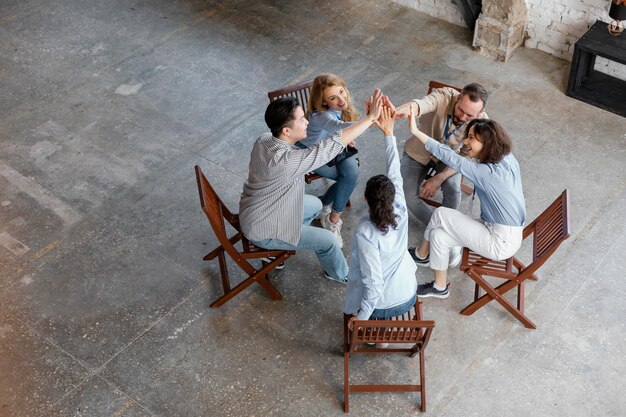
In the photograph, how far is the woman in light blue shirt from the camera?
4.77 m

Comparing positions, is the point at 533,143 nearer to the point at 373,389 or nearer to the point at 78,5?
the point at 373,389

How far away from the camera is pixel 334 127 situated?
5410 mm

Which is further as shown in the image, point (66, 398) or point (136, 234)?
point (136, 234)

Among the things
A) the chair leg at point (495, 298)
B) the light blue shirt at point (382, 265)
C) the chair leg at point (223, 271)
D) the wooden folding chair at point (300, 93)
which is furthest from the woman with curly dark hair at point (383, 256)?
the wooden folding chair at point (300, 93)

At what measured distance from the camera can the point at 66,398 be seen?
498 centimetres

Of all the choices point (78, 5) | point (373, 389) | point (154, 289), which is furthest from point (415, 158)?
point (78, 5)

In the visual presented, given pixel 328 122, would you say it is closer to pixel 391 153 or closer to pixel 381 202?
pixel 391 153

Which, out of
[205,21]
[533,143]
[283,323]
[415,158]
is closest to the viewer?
[283,323]

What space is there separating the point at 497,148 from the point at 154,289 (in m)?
2.68

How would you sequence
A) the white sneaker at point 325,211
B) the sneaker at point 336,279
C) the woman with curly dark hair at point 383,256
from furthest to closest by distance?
the white sneaker at point 325,211 < the sneaker at point 336,279 < the woman with curly dark hair at point 383,256

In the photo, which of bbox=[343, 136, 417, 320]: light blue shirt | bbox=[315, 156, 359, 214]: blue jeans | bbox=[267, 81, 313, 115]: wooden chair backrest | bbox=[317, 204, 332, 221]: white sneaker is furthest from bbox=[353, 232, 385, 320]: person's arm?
bbox=[267, 81, 313, 115]: wooden chair backrest

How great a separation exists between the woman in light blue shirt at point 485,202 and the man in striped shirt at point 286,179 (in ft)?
1.92

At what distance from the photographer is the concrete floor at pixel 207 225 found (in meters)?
4.98

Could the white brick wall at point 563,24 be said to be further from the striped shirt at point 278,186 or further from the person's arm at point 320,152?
the striped shirt at point 278,186
